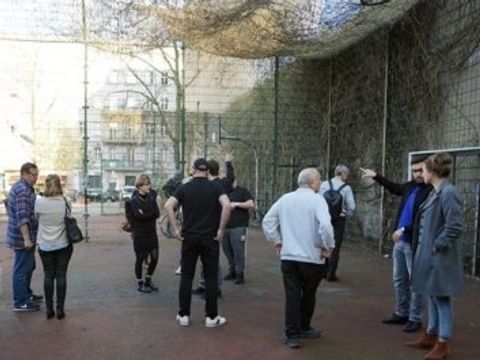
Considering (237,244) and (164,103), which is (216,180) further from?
(164,103)

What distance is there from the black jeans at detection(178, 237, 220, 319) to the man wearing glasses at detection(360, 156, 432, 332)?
6.06 ft

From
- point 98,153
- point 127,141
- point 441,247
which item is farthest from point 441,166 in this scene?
point 127,141

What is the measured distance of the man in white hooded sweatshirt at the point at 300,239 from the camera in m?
6.00

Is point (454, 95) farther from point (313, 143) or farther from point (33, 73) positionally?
point (33, 73)

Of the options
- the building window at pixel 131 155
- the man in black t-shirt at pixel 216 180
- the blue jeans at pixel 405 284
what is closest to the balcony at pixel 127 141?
the building window at pixel 131 155

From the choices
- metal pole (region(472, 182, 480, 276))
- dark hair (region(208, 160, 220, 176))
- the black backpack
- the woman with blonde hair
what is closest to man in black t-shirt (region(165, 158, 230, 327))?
dark hair (region(208, 160, 220, 176))

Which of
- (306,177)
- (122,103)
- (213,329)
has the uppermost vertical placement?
(122,103)

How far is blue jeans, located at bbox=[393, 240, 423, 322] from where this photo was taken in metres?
6.67

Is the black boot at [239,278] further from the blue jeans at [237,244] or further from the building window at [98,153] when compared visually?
the building window at [98,153]

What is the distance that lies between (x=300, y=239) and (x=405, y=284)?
1.58 metres

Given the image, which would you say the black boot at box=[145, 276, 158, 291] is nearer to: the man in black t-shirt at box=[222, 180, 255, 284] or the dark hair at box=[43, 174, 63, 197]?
the man in black t-shirt at box=[222, 180, 255, 284]

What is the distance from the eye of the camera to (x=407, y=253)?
6.70 m

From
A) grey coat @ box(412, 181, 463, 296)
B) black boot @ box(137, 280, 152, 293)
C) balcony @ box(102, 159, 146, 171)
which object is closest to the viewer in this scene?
grey coat @ box(412, 181, 463, 296)

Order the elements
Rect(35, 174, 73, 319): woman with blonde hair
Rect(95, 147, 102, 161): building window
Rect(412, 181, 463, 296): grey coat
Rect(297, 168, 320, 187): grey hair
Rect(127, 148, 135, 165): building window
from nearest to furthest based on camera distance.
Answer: Rect(412, 181, 463, 296): grey coat < Rect(297, 168, 320, 187): grey hair < Rect(35, 174, 73, 319): woman with blonde hair < Rect(95, 147, 102, 161): building window < Rect(127, 148, 135, 165): building window
